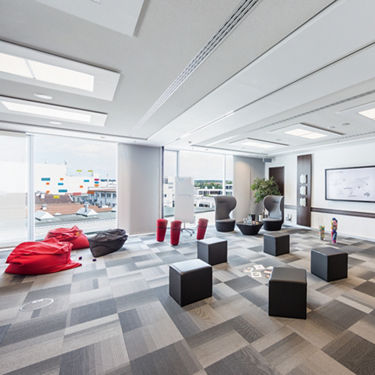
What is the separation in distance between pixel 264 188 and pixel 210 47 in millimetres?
6658

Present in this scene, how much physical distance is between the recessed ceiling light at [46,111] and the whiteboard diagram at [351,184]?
695 cm

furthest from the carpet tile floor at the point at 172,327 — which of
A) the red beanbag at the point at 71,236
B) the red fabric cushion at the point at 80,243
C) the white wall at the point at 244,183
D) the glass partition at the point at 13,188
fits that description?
the white wall at the point at 244,183

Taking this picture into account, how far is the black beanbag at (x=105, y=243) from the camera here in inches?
161

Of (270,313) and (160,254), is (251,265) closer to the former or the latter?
(270,313)

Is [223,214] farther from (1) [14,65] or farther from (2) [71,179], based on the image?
(1) [14,65]

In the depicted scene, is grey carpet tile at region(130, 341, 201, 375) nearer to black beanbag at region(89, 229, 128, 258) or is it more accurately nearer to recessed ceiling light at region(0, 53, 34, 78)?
black beanbag at region(89, 229, 128, 258)

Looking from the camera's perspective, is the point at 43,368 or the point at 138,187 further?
the point at 138,187

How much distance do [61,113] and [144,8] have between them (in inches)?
114

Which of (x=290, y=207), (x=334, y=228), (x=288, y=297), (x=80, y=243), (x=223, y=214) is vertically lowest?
(x=80, y=243)

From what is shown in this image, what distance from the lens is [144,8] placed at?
147 cm

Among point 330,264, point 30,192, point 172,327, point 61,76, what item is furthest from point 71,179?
point 330,264

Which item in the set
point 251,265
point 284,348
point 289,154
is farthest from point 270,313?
point 289,154

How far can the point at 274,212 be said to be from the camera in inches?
272

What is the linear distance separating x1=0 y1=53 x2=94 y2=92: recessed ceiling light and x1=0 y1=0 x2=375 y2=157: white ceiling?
264 millimetres
